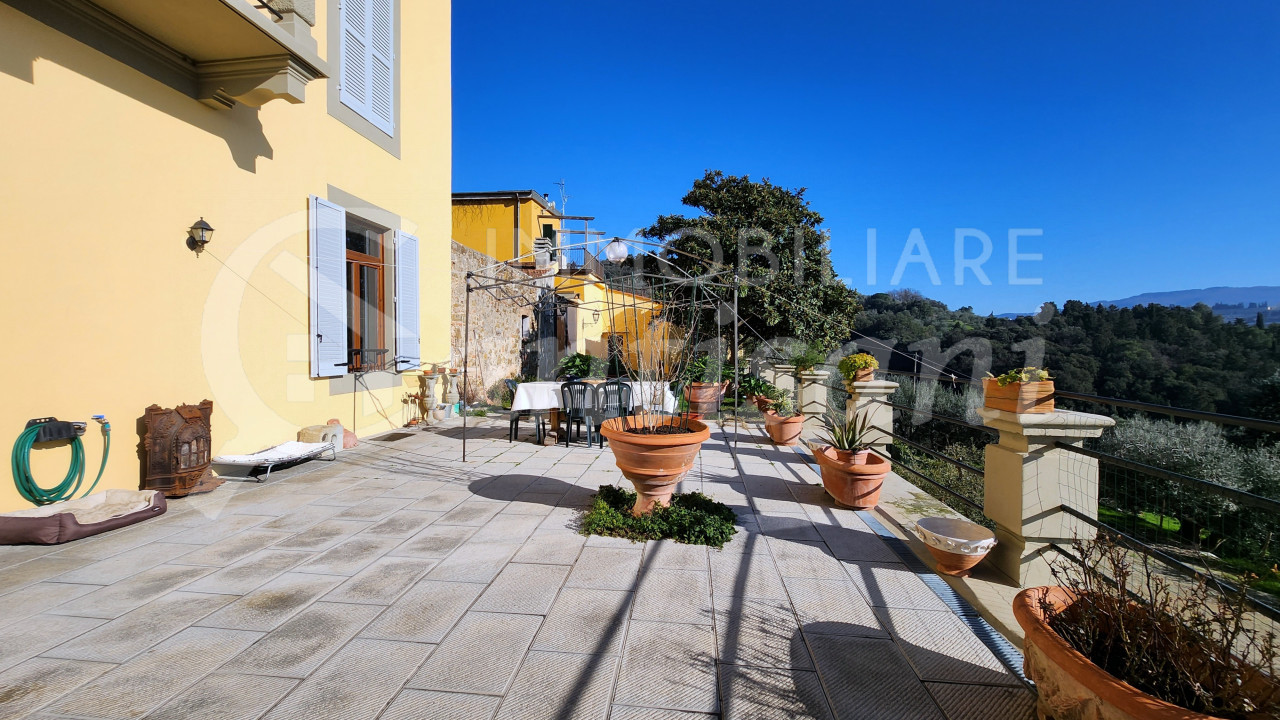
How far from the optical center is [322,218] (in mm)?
5152

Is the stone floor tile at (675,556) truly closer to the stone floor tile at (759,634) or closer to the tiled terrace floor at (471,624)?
the tiled terrace floor at (471,624)

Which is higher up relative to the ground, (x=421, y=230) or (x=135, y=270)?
(x=421, y=230)

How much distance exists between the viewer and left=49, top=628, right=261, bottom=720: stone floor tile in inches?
61.4

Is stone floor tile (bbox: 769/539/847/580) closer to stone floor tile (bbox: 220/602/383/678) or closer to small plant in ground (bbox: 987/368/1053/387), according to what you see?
small plant in ground (bbox: 987/368/1053/387)

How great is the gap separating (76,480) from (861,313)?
1313cm

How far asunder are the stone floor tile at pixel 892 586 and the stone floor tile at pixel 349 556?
2.43 metres

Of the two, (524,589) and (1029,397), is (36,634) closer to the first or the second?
(524,589)

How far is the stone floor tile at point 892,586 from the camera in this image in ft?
7.44

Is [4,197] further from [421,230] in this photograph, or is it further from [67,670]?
[421,230]

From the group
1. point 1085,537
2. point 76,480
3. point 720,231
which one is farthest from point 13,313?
point 720,231

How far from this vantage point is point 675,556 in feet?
9.10

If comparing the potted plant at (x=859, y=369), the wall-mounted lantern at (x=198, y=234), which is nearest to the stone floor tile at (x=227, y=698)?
the wall-mounted lantern at (x=198, y=234)

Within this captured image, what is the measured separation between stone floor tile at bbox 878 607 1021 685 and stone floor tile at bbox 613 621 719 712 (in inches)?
28.7

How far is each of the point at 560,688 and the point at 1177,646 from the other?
5.35 feet
